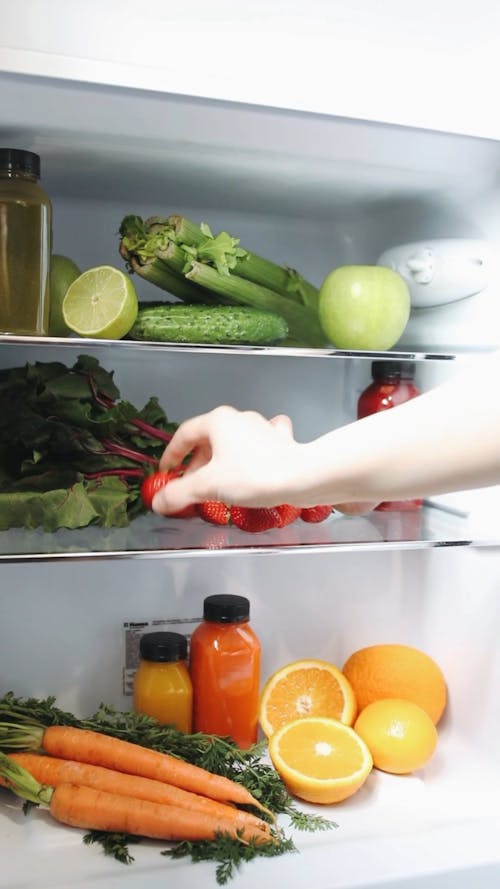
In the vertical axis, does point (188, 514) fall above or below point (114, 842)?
above

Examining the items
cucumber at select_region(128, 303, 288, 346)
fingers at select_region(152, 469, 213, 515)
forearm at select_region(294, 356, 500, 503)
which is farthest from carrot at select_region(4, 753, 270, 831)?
forearm at select_region(294, 356, 500, 503)

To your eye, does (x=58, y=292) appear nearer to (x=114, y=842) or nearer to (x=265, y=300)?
(x=265, y=300)

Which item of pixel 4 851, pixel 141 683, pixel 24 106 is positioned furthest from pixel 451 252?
pixel 4 851

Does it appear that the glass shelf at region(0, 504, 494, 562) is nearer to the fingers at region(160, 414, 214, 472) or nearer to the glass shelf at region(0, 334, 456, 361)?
the fingers at region(160, 414, 214, 472)

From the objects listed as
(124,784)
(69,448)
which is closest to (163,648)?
(124,784)

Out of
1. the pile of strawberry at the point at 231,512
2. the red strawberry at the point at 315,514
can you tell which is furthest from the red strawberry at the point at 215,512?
the red strawberry at the point at 315,514

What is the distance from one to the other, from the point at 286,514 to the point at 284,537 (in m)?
0.03

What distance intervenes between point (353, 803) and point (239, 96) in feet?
3.02

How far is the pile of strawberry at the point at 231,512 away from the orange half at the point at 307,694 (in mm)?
272

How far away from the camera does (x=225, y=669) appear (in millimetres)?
1338

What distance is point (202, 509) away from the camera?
1.29m

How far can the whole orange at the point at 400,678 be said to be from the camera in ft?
4.74

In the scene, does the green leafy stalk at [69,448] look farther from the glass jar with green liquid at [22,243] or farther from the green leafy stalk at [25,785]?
the green leafy stalk at [25,785]

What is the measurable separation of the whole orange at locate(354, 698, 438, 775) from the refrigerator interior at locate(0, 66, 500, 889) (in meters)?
0.03
